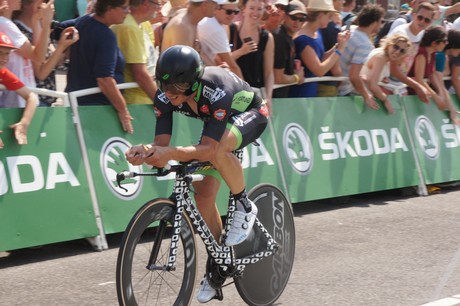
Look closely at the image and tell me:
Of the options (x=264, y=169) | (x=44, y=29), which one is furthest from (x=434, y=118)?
(x=44, y=29)

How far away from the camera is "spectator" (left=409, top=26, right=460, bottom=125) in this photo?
11.3 meters

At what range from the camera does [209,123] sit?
204 inches

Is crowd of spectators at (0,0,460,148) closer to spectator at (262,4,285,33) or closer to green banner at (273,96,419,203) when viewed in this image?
spectator at (262,4,285,33)

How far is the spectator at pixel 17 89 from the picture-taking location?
696cm

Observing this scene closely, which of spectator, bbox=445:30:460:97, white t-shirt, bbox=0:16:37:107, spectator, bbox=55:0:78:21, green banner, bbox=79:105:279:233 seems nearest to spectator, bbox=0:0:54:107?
white t-shirt, bbox=0:16:37:107

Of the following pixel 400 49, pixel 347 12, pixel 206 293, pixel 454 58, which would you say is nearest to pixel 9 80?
pixel 206 293

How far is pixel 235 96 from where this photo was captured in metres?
5.43

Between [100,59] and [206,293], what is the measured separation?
9.61 feet

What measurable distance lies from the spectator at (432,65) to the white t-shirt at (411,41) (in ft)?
0.24

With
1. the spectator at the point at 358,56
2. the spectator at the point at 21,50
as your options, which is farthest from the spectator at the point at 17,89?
the spectator at the point at 358,56

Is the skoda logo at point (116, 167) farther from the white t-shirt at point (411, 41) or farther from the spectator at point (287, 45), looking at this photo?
the white t-shirt at point (411, 41)

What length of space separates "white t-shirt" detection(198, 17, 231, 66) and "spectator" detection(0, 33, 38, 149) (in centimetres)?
206

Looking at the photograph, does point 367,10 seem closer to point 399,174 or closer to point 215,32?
point 399,174

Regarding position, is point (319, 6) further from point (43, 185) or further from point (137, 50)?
point (43, 185)
